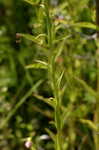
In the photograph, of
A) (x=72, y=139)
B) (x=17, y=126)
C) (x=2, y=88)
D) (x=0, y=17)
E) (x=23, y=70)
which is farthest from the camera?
(x=0, y=17)

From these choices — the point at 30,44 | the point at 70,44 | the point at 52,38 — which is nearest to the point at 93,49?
the point at 70,44

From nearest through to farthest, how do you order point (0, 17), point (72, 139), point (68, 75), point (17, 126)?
1. point (68, 75)
2. point (72, 139)
3. point (17, 126)
4. point (0, 17)

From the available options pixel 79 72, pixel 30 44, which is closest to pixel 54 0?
pixel 30 44

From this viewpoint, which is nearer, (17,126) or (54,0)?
(17,126)

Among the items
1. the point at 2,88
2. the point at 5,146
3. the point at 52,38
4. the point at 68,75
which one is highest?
the point at 52,38

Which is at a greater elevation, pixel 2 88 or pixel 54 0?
pixel 54 0

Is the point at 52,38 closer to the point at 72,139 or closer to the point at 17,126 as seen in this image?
the point at 72,139
